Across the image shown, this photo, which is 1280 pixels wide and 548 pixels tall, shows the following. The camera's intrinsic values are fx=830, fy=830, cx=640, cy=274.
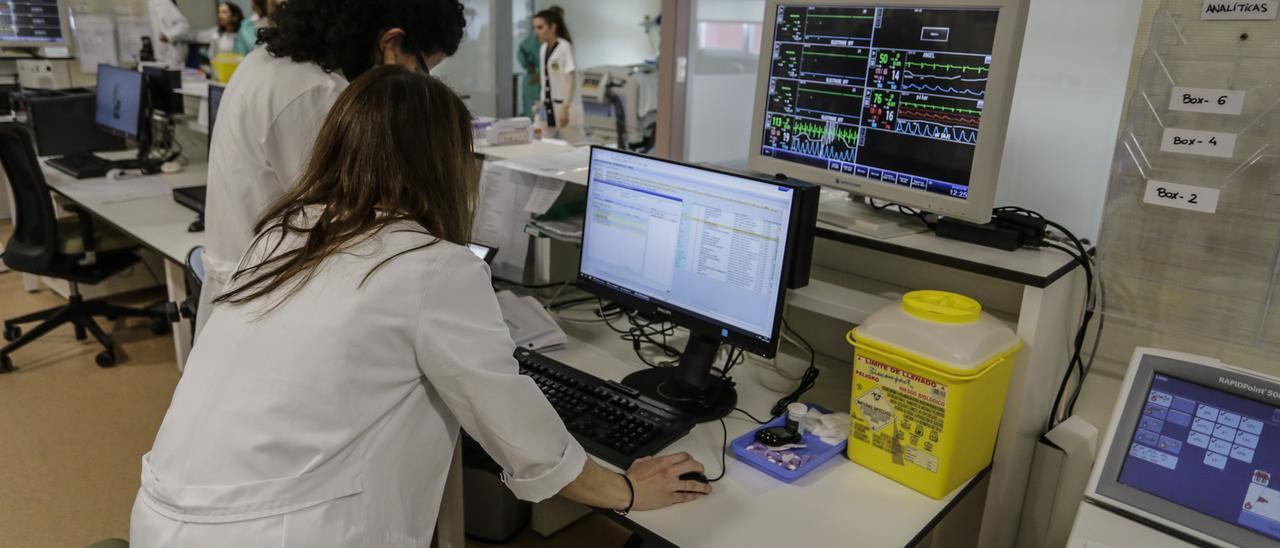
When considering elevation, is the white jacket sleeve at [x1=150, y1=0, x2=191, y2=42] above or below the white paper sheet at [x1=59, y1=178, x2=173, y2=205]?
above

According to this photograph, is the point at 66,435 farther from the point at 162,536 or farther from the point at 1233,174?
the point at 1233,174

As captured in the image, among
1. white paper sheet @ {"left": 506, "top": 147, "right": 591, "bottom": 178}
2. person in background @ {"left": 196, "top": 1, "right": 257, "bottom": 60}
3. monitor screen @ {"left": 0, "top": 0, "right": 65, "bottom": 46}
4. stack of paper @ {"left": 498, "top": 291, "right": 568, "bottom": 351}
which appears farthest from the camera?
person in background @ {"left": 196, "top": 1, "right": 257, "bottom": 60}

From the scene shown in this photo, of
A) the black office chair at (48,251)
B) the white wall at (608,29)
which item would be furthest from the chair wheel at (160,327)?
the white wall at (608,29)

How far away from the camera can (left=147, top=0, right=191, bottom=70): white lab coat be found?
14.7ft

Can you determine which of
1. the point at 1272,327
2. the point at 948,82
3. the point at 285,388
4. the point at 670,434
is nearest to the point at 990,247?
the point at 948,82

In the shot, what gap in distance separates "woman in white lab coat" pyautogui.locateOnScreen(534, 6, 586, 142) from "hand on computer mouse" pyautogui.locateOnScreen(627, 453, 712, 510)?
441cm

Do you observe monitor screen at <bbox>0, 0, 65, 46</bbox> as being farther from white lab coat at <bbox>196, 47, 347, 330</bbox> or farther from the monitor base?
the monitor base

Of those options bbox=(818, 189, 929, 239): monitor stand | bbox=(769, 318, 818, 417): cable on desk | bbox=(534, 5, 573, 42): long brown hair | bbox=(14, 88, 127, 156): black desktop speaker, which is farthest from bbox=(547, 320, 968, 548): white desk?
bbox=(534, 5, 573, 42): long brown hair

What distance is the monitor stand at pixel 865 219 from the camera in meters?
1.52

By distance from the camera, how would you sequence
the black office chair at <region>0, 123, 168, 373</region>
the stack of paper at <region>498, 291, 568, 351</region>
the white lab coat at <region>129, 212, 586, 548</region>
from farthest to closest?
1. the black office chair at <region>0, 123, 168, 373</region>
2. the stack of paper at <region>498, 291, 568, 351</region>
3. the white lab coat at <region>129, 212, 586, 548</region>

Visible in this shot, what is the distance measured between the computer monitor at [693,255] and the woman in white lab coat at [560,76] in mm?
3938

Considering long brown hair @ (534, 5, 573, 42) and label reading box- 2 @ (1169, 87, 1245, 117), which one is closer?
label reading box- 2 @ (1169, 87, 1245, 117)

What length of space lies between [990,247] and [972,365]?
1.03ft

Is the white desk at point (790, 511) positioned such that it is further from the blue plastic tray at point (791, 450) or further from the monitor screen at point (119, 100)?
the monitor screen at point (119, 100)
